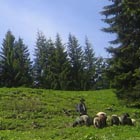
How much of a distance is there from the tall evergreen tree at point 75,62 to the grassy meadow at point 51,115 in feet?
96.1

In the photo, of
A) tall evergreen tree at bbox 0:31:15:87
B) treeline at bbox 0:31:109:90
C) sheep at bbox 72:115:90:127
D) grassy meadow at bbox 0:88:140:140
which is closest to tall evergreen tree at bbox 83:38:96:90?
treeline at bbox 0:31:109:90

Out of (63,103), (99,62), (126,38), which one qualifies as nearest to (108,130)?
(63,103)

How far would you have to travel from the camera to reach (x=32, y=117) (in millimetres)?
38250

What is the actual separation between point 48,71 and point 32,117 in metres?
50.4

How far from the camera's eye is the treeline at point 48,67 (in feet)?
279

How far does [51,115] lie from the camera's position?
A: 3941 cm

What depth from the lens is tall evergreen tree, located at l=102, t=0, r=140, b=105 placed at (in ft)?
155

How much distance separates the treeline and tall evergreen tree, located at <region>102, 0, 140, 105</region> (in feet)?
104

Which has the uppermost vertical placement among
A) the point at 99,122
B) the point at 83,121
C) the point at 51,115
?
the point at 51,115

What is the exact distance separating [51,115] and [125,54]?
12.9 m

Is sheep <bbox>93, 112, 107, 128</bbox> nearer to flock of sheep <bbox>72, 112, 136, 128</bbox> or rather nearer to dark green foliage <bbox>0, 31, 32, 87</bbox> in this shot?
flock of sheep <bbox>72, 112, 136, 128</bbox>

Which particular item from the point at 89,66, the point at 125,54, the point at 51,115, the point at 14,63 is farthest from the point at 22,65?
the point at 51,115

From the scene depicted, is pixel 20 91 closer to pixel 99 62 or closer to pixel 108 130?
pixel 108 130

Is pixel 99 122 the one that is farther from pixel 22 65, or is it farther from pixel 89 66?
pixel 89 66
